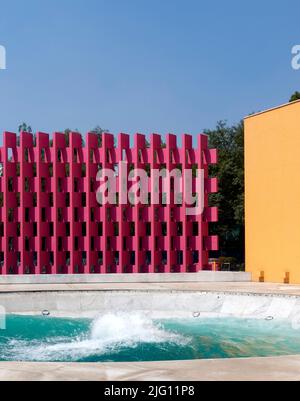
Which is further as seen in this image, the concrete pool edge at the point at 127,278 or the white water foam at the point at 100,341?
the concrete pool edge at the point at 127,278

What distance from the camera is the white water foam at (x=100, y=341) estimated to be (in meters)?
12.5

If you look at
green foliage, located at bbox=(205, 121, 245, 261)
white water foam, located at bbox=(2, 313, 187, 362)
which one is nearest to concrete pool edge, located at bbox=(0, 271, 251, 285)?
white water foam, located at bbox=(2, 313, 187, 362)

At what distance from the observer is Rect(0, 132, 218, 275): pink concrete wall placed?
27859mm

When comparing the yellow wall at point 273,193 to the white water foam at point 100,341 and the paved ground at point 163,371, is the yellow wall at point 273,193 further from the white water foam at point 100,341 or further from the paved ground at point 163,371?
the paved ground at point 163,371

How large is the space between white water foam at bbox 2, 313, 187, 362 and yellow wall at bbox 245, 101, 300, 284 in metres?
9.22

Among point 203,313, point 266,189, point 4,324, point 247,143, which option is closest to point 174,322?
point 203,313

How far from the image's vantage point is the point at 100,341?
1431cm

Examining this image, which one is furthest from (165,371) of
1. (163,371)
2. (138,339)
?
(138,339)

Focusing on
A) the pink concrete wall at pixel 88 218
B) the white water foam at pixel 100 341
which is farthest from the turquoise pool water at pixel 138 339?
the pink concrete wall at pixel 88 218

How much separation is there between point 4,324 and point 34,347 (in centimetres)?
470

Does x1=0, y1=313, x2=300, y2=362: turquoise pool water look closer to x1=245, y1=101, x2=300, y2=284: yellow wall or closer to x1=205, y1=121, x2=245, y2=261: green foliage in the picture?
x1=245, y1=101, x2=300, y2=284: yellow wall

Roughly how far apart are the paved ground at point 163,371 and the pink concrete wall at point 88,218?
19.4 m
